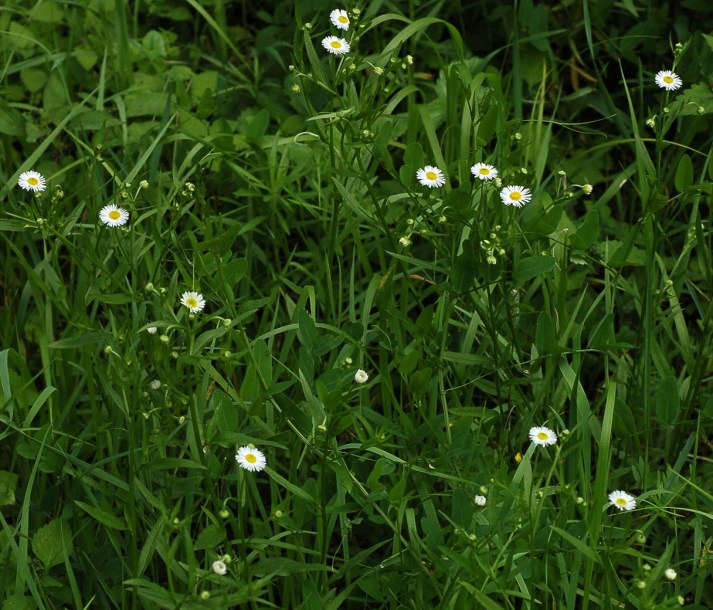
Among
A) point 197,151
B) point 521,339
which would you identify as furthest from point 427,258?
point 197,151

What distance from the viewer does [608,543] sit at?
166cm

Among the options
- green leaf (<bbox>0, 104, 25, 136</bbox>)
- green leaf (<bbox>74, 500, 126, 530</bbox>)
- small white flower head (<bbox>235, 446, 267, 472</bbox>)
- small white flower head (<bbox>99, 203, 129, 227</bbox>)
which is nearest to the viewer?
small white flower head (<bbox>235, 446, 267, 472</bbox>)

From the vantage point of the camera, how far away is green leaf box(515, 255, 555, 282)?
1.86 metres

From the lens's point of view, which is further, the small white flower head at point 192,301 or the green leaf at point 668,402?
the green leaf at point 668,402

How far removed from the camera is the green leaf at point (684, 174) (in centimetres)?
198

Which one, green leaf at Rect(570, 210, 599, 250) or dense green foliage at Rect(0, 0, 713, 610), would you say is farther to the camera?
green leaf at Rect(570, 210, 599, 250)

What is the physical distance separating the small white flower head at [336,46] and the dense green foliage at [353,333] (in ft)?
0.08

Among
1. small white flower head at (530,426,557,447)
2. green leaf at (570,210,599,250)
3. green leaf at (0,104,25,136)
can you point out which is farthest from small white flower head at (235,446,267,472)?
green leaf at (0,104,25,136)

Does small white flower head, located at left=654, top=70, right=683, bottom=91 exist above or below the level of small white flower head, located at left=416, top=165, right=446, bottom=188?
above

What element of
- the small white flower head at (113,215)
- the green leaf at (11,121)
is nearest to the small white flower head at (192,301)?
the small white flower head at (113,215)

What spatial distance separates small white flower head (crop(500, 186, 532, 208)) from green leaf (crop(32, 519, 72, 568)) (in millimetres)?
1022

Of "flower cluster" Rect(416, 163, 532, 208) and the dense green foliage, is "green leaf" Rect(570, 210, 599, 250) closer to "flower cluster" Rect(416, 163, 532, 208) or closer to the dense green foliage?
the dense green foliage

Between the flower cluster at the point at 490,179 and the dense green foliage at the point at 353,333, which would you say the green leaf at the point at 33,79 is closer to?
the dense green foliage at the point at 353,333

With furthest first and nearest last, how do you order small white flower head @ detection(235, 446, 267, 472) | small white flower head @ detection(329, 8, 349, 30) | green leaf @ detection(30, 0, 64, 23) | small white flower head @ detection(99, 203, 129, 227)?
green leaf @ detection(30, 0, 64, 23) < small white flower head @ detection(329, 8, 349, 30) < small white flower head @ detection(99, 203, 129, 227) < small white flower head @ detection(235, 446, 267, 472)
